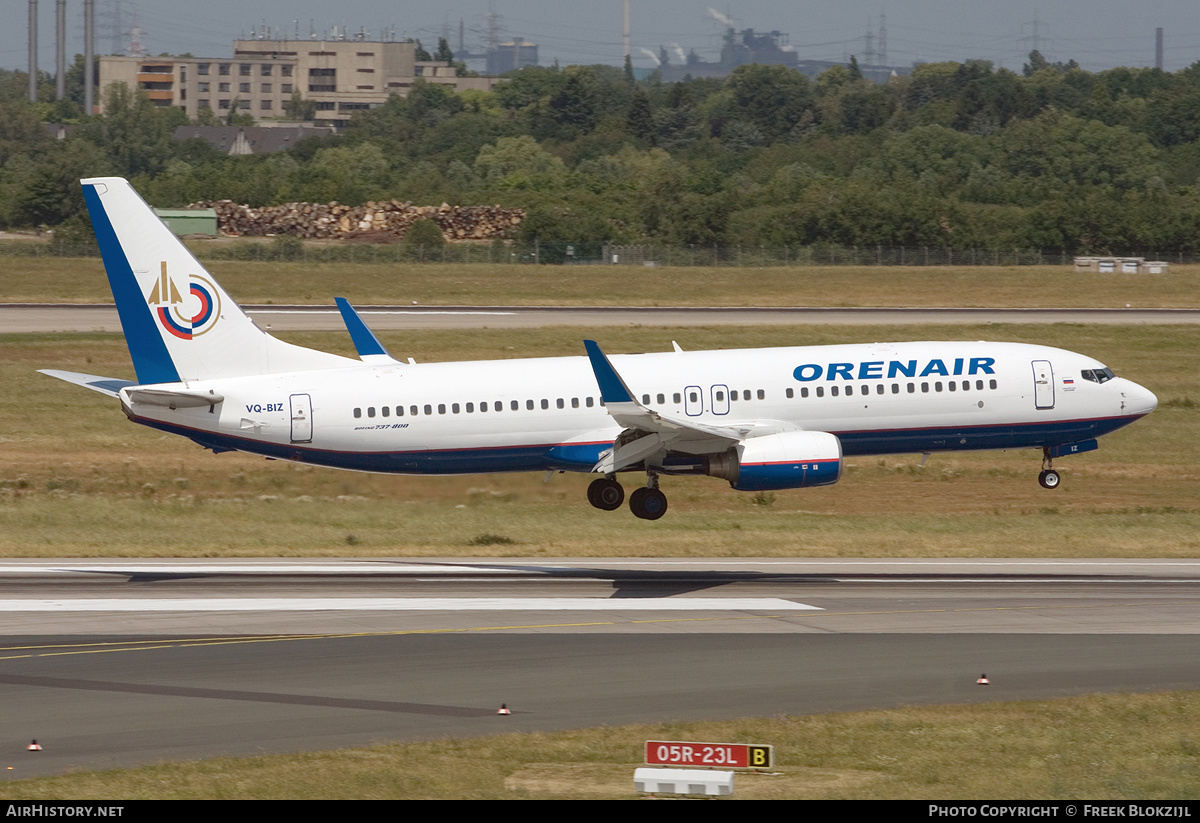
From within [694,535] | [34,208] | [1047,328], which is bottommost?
[694,535]

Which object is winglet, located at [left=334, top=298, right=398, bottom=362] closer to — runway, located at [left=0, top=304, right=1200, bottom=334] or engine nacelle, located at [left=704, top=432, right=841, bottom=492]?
engine nacelle, located at [left=704, top=432, right=841, bottom=492]

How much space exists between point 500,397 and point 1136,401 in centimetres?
2003

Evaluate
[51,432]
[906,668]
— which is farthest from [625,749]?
[51,432]

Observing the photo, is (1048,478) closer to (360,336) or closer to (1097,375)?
(1097,375)

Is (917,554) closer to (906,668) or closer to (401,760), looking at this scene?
(906,668)

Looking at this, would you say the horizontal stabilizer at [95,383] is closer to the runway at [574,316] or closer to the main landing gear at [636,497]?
the main landing gear at [636,497]

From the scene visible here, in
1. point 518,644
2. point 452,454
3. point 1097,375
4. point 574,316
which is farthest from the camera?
point 574,316

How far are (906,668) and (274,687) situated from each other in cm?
1160

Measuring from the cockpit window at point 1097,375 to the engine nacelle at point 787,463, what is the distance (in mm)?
10892

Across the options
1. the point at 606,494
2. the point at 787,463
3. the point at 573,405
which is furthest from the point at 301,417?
the point at 787,463

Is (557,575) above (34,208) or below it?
below

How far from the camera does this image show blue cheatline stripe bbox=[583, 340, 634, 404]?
1542 inches

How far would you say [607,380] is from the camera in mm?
39906

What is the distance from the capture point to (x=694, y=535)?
50125 mm
